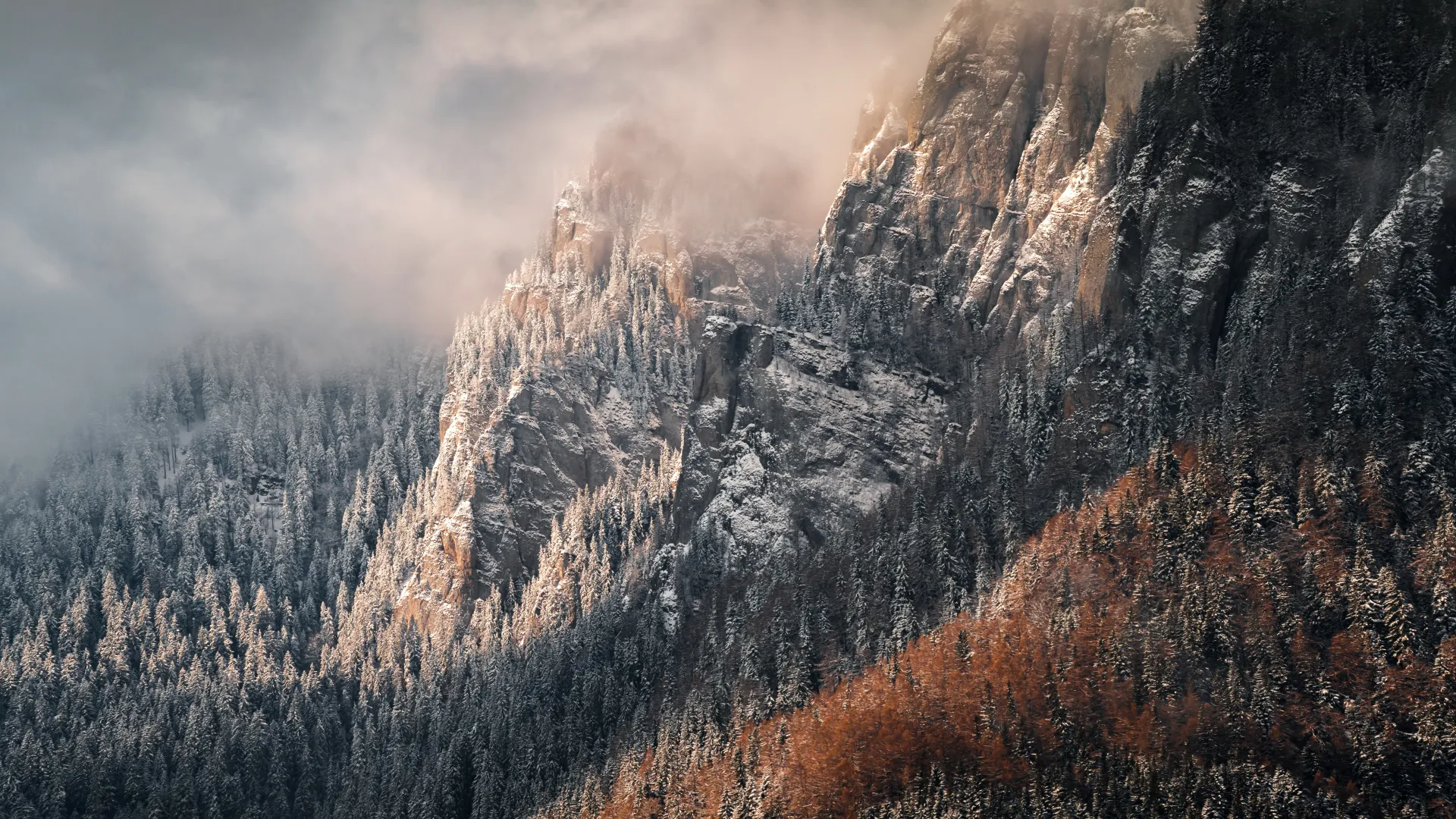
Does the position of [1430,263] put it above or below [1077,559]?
above

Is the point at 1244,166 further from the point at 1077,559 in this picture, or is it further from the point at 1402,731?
the point at 1402,731

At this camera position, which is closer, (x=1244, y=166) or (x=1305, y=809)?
(x=1305, y=809)

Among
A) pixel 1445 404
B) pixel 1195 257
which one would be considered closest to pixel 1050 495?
pixel 1195 257

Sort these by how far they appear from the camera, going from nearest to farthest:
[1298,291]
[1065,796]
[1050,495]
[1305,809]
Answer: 1. [1305,809]
2. [1065,796]
3. [1298,291]
4. [1050,495]

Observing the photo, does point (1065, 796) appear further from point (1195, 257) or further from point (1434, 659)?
point (1195, 257)

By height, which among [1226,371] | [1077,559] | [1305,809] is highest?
[1226,371]

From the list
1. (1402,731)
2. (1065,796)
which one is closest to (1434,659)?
(1402,731)

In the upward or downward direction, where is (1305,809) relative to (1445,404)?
downward

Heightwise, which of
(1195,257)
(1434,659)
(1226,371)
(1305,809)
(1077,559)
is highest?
(1195,257)

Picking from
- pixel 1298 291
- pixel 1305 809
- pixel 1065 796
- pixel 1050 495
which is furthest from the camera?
pixel 1050 495
